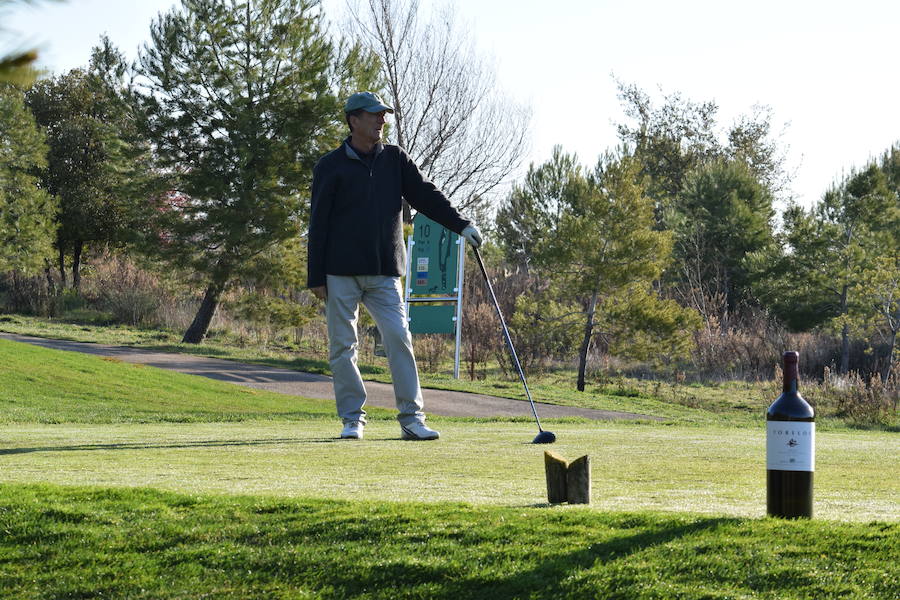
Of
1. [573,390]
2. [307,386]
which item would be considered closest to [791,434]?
[307,386]

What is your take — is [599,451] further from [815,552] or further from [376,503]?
[815,552]

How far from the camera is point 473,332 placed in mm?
29125

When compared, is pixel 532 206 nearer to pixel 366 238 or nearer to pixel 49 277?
pixel 49 277

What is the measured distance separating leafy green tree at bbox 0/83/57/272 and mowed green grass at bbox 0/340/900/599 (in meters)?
34.1

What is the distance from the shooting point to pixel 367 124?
751 cm

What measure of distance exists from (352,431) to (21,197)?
34876mm

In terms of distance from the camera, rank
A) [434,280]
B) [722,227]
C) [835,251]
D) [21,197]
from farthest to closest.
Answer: [722,227], [21,197], [835,251], [434,280]

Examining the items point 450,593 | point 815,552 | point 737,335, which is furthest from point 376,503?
point 737,335

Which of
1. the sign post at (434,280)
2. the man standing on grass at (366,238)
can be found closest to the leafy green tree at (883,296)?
the sign post at (434,280)

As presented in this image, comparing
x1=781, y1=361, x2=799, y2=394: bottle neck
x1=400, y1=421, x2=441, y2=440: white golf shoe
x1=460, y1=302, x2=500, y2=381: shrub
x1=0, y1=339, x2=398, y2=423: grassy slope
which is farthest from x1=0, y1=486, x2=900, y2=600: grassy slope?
x1=460, y1=302, x2=500, y2=381: shrub

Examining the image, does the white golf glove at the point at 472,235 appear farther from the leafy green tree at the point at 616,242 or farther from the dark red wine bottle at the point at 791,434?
the leafy green tree at the point at 616,242

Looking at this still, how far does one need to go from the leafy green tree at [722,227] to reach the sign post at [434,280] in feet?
48.8

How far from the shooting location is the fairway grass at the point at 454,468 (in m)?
4.55

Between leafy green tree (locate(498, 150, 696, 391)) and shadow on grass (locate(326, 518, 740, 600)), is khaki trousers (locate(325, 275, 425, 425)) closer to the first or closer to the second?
shadow on grass (locate(326, 518, 740, 600))
